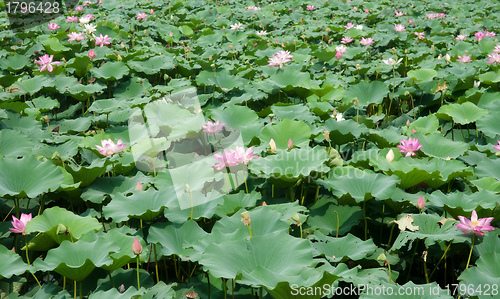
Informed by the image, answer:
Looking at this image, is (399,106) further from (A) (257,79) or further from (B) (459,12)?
(B) (459,12)

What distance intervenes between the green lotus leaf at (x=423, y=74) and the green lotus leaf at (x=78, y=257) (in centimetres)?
282

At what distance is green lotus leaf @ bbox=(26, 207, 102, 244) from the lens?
68.9 inches

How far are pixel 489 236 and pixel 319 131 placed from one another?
1.09 metres

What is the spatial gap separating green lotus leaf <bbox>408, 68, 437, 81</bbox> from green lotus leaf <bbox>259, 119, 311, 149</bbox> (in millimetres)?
1451

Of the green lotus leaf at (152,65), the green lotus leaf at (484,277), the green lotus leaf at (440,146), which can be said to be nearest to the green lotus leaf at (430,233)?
the green lotus leaf at (484,277)

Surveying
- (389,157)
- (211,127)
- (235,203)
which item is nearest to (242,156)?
(235,203)

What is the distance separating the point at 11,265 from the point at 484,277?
5.84ft

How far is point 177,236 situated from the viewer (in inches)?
68.8

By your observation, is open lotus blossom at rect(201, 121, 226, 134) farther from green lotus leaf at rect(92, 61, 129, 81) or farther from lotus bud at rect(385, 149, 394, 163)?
green lotus leaf at rect(92, 61, 129, 81)

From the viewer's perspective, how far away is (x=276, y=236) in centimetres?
151

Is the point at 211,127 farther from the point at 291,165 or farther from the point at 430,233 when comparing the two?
the point at 430,233

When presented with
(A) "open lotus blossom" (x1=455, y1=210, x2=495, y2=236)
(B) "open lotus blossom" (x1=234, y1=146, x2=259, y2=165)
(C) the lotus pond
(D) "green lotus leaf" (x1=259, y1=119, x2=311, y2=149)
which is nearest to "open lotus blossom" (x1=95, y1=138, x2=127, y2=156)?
(C) the lotus pond

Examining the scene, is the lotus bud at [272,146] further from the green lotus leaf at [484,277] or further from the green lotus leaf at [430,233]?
the green lotus leaf at [484,277]

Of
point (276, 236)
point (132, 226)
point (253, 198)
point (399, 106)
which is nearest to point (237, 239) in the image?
point (276, 236)
